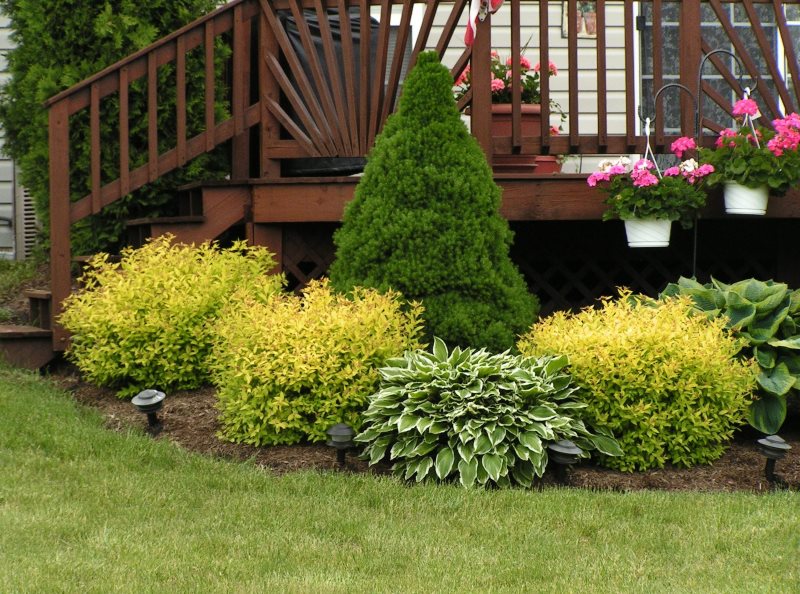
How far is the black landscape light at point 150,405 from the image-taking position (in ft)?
18.0

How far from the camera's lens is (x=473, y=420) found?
5016mm

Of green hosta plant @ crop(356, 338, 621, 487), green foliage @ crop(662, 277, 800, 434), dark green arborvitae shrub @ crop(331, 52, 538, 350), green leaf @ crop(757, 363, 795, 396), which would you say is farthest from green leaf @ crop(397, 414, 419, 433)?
green leaf @ crop(757, 363, 795, 396)

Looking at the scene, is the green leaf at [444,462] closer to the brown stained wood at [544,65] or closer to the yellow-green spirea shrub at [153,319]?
the yellow-green spirea shrub at [153,319]

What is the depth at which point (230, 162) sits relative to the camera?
803cm

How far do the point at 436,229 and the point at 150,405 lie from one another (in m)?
1.73

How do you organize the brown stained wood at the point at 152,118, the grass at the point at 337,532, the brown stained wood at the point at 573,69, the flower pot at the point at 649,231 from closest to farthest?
the grass at the point at 337,532, the flower pot at the point at 649,231, the brown stained wood at the point at 152,118, the brown stained wood at the point at 573,69

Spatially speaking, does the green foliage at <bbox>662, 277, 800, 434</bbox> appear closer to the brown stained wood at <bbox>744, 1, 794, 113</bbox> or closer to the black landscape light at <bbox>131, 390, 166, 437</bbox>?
the brown stained wood at <bbox>744, 1, 794, 113</bbox>

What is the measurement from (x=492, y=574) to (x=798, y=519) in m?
1.43

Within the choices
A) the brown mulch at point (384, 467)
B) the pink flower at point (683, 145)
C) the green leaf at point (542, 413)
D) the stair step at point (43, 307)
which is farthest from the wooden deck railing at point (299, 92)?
the green leaf at point (542, 413)

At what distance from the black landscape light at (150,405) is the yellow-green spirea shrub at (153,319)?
58 centimetres

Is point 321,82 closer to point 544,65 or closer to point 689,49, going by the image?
point 544,65

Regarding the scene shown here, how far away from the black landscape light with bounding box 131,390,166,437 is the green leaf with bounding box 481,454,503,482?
172 centimetres

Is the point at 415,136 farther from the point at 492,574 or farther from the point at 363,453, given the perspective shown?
the point at 492,574

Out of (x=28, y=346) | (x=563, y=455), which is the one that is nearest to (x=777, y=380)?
(x=563, y=455)
